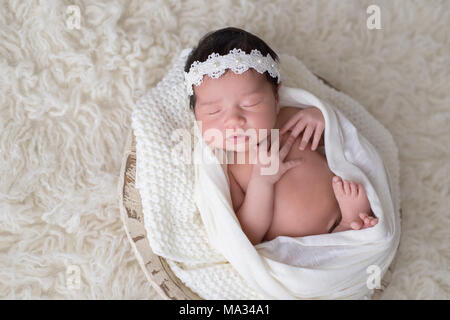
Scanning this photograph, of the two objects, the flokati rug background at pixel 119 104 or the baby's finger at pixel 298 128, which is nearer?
the baby's finger at pixel 298 128

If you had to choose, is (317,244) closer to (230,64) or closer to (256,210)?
(256,210)

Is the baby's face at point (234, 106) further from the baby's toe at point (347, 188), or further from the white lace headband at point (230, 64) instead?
the baby's toe at point (347, 188)

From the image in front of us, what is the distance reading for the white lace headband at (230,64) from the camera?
4.09 ft

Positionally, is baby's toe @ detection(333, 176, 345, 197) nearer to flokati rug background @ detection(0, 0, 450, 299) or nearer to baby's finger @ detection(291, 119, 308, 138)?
baby's finger @ detection(291, 119, 308, 138)

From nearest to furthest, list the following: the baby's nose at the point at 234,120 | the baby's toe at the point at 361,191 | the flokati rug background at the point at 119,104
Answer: the baby's nose at the point at 234,120 → the baby's toe at the point at 361,191 → the flokati rug background at the point at 119,104

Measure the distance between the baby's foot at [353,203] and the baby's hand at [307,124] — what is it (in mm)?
140

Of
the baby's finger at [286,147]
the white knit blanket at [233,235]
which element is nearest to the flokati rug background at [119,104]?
the white knit blanket at [233,235]

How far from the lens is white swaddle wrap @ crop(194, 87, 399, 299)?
1.27 meters

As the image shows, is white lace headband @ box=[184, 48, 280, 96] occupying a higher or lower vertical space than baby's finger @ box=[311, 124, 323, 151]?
higher

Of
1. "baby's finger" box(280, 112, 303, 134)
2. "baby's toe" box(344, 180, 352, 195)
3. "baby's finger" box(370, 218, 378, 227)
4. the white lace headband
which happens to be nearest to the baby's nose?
the white lace headband

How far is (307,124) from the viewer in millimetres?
1423

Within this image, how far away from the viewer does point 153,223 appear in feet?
4.30
